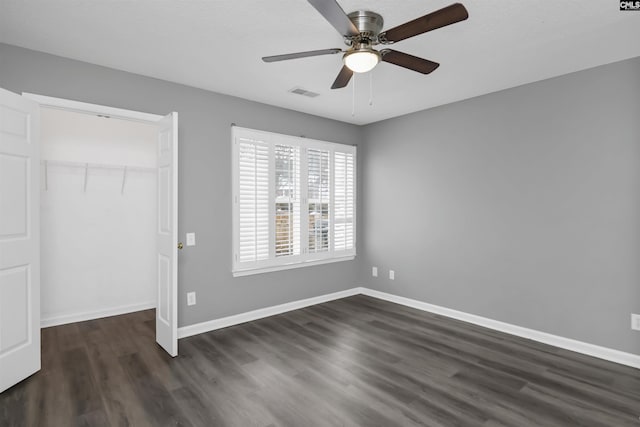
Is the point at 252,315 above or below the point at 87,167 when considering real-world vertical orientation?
below

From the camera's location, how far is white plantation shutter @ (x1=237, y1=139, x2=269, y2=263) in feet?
13.4

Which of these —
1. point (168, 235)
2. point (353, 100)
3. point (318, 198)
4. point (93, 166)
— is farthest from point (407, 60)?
point (93, 166)

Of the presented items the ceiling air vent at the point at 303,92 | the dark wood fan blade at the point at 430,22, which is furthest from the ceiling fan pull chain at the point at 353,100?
the dark wood fan blade at the point at 430,22

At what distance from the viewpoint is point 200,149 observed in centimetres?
381

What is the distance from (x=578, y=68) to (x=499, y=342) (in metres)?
2.74

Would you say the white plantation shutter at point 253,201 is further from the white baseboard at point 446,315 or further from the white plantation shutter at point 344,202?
the white plantation shutter at point 344,202

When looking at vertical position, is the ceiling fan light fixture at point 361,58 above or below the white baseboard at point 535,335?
above

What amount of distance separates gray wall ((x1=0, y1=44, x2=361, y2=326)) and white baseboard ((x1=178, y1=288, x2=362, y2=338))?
0.06 m

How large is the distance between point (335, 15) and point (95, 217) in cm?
398

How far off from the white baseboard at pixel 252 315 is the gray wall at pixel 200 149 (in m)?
0.06

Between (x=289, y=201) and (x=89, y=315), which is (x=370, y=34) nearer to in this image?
(x=289, y=201)

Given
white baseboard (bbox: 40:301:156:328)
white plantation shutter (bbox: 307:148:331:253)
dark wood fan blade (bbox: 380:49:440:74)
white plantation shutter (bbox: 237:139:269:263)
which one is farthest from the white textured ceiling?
white baseboard (bbox: 40:301:156:328)

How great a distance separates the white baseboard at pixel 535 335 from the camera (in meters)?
3.06

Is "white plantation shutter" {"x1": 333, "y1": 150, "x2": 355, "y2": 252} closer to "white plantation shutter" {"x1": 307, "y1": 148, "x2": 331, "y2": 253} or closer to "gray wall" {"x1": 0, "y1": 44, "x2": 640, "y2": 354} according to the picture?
"white plantation shutter" {"x1": 307, "y1": 148, "x2": 331, "y2": 253}
